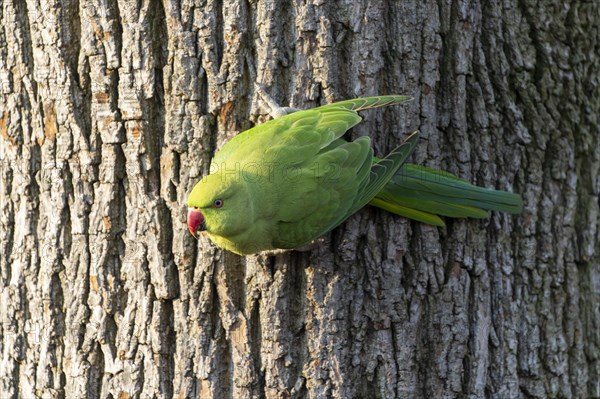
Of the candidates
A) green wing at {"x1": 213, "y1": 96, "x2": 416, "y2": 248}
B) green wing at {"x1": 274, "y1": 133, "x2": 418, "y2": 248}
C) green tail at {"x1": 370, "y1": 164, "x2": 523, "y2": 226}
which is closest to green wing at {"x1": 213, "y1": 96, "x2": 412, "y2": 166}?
green wing at {"x1": 213, "y1": 96, "x2": 416, "y2": 248}

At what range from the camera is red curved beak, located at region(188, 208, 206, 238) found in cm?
283

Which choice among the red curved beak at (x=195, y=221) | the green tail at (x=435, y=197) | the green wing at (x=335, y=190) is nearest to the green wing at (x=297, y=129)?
the green wing at (x=335, y=190)

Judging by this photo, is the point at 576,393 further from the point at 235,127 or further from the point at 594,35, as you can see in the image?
the point at 235,127

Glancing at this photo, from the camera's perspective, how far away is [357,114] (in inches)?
118

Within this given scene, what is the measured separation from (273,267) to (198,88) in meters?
0.90

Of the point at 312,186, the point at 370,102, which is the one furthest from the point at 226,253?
the point at 370,102

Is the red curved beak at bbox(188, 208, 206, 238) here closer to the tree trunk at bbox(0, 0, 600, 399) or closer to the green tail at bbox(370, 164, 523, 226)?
the tree trunk at bbox(0, 0, 600, 399)

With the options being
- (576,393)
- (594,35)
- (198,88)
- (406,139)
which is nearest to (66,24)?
(198,88)

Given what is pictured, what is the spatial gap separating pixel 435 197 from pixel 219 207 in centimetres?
102

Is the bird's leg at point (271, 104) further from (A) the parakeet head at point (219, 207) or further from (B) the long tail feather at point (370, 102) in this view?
(A) the parakeet head at point (219, 207)

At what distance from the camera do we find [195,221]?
283cm

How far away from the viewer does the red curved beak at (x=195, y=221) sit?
283 centimetres

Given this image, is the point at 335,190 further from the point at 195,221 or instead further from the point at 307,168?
the point at 195,221

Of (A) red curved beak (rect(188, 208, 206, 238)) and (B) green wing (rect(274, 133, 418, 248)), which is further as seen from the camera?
(B) green wing (rect(274, 133, 418, 248))
